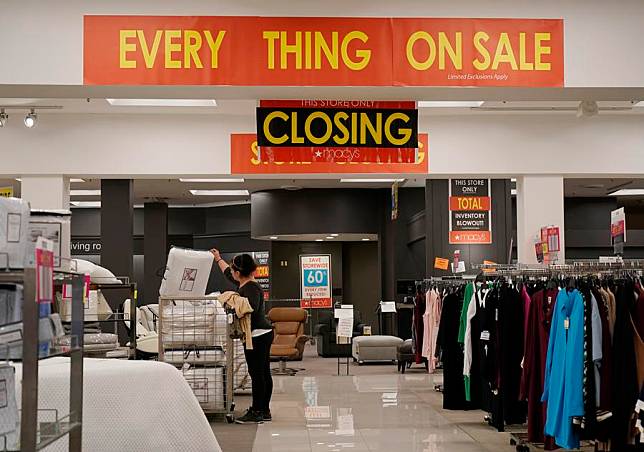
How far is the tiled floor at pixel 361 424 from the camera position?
735cm

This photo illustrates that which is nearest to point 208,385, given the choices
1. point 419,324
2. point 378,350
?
point 419,324

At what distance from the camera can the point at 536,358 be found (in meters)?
6.37

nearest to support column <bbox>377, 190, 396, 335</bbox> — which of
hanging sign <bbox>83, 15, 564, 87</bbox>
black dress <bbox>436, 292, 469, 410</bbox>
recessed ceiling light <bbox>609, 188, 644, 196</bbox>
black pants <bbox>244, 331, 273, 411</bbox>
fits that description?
recessed ceiling light <bbox>609, 188, 644, 196</bbox>

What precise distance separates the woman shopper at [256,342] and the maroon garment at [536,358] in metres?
2.82

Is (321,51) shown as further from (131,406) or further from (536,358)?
(131,406)

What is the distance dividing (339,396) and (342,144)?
4.84m

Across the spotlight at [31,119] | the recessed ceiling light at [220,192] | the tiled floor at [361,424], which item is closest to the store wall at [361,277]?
the recessed ceiling light at [220,192]

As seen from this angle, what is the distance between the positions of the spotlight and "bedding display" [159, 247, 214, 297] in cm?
300

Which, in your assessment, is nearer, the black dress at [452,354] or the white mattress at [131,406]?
the white mattress at [131,406]

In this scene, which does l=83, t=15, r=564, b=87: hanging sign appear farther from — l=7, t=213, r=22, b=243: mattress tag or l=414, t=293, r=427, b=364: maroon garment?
l=414, t=293, r=427, b=364: maroon garment

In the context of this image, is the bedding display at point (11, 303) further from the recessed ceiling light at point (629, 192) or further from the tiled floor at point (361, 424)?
the recessed ceiling light at point (629, 192)

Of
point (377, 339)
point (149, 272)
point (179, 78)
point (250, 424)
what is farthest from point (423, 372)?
point (179, 78)

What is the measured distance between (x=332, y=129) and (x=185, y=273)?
92.1 inches

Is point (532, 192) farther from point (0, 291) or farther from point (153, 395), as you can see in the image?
point (0, 291)
